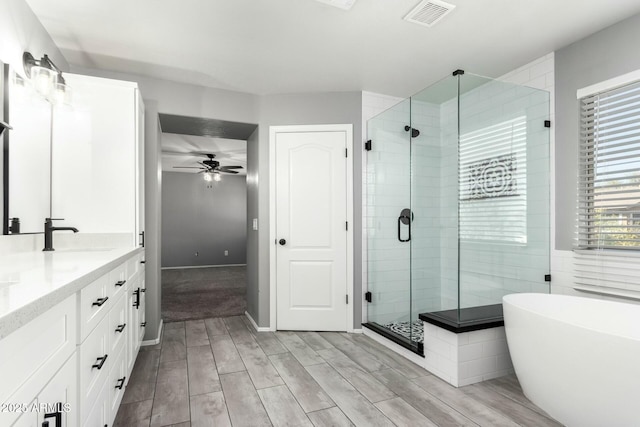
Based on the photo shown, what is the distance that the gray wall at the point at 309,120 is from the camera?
3502 mm

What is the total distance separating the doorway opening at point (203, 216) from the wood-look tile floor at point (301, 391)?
2.62m

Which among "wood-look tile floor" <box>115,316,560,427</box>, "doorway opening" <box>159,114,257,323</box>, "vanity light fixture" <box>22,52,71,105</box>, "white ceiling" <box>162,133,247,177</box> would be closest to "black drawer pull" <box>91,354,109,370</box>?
"wood-look tile floor" <box>115,316,560,427</box>

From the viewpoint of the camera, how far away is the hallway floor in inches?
165

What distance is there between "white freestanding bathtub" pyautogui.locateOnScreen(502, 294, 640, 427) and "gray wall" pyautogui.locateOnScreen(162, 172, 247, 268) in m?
7.50

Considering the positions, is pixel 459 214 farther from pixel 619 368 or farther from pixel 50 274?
pixel 50 274

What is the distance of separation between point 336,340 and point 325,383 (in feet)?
2.91

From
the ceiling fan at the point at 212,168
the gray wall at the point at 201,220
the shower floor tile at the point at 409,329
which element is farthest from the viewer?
the gray wall at the point at 201,220

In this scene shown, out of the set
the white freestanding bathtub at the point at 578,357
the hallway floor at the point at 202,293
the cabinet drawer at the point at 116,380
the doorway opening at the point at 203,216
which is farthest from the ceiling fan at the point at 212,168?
the white freestanding bathtub at the point at 578,357

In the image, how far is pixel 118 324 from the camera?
69.6 inches

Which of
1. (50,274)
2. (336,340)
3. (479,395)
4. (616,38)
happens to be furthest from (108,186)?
(616,38)

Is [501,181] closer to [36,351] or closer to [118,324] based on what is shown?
[118,324]

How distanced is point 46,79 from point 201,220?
6781 mm

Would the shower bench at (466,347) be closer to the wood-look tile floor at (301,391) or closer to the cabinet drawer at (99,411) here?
the wood-look tile floor at (301,391)

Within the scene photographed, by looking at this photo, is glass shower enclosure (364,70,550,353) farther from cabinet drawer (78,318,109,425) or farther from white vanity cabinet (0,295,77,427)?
white vanity cabinet (0,295,77,427)
